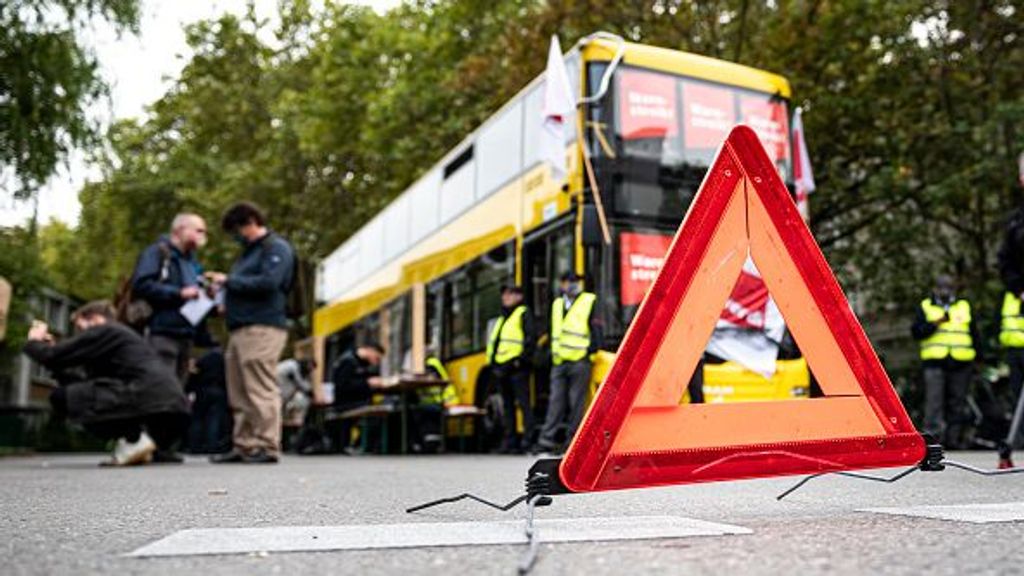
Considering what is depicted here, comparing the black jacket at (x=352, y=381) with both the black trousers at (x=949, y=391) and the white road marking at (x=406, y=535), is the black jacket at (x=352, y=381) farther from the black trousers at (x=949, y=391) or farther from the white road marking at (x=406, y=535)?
the white road marking at (x=406, y=535)

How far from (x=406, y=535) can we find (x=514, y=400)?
962cm

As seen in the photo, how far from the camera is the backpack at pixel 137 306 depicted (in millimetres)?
9388

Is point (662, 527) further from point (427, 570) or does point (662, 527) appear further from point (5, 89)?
point (5, 89)

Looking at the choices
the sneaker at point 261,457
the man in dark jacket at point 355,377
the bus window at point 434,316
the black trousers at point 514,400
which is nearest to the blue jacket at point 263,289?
the sneaker at point 261,457

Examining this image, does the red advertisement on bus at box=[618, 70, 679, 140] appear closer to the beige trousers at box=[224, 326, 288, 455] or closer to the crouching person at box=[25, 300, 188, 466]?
the beige trousers at box=[224, 326, 288, 455]

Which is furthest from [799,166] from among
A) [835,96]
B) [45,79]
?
[45,79]

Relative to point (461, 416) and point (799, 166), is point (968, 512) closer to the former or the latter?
point (799, 166)

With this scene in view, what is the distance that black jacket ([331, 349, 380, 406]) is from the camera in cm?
1504

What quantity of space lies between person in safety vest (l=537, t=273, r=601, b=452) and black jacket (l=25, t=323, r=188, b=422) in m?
3.48

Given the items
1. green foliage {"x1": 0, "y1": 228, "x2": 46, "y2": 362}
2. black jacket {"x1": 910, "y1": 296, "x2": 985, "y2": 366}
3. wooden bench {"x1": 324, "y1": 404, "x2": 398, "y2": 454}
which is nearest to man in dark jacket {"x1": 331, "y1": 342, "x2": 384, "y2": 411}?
wooden bench {"x1": 324, "y1": 404, "x2": 398, "y2": 454}

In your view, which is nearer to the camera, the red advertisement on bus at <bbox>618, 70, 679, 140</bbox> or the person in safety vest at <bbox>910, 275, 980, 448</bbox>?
the red advertisement on bus at <bbox>618, 70, 679, 140</bbox>

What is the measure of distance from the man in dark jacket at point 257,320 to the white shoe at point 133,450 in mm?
691

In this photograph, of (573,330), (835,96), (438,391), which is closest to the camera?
(573,330)

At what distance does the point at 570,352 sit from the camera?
1083cm
